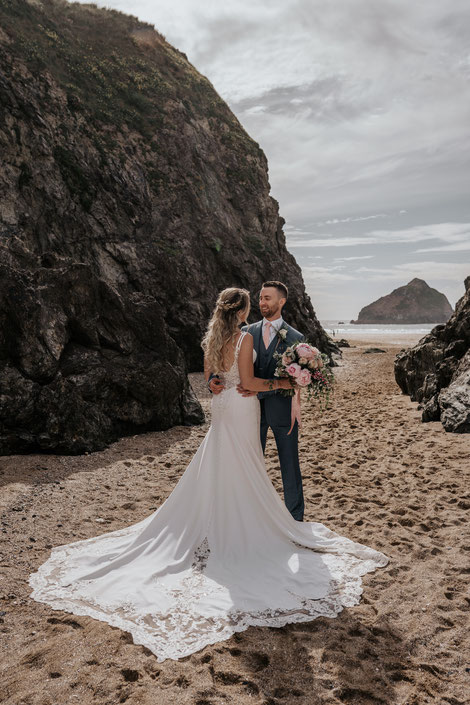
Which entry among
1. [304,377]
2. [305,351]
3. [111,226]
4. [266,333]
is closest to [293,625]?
[304,377]

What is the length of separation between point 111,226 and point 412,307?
17784cm

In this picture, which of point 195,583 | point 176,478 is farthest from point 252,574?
point 176,478

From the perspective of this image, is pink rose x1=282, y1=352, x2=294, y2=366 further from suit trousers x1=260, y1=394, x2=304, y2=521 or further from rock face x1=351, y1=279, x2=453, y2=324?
rock face x1=351, y1=279, x2=453, y2=324

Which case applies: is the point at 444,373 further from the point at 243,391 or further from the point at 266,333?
the point at 243,391

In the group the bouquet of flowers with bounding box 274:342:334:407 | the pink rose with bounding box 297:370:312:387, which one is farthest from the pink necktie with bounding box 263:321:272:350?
the pink rose with bounding box 297:370:312:387

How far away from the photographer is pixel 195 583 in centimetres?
424

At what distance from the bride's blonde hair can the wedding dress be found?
209mm

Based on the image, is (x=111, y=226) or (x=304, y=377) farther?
(x=111, y=226)

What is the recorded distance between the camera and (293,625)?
12.4 feet

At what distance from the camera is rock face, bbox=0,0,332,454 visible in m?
8.80

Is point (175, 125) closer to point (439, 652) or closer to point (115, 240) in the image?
point (115, 240)

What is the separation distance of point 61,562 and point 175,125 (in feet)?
96.9

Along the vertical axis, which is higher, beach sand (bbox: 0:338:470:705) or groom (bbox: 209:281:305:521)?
groom (bbox: 209:281:305:521)

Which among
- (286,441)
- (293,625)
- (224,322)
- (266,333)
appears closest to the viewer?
(293,625)
